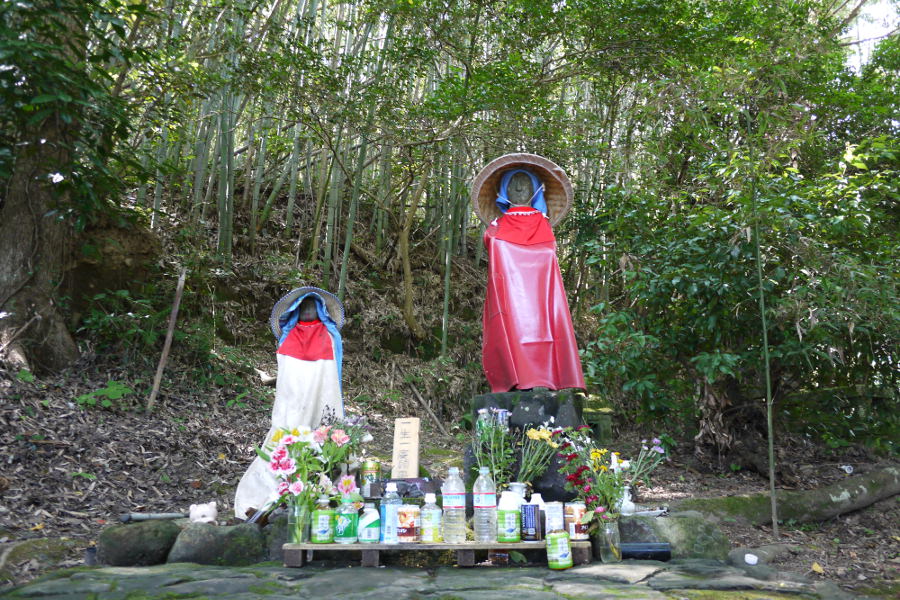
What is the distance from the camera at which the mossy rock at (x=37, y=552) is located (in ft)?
10.3

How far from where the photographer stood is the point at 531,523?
304 centimetres

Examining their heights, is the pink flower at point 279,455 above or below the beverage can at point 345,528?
above

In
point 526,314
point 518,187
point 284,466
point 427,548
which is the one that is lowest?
point 427,548

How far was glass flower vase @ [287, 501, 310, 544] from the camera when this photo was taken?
304cm

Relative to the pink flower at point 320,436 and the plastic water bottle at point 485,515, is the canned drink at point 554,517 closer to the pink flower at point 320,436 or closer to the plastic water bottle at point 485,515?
the plastic water bottle at point 485,515

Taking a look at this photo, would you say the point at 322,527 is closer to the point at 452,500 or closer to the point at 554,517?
the point at 452,500

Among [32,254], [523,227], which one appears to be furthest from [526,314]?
[32,254]

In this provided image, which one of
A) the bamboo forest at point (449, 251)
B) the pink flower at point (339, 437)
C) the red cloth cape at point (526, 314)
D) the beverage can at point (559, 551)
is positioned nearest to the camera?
the beverage can at point (559, 551)

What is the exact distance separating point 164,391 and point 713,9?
6.65 metres

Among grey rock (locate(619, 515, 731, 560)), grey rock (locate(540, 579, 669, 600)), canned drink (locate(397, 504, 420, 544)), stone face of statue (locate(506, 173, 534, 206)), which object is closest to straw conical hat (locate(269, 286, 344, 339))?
stone face of statue (locate(506, 173, 534, 206))

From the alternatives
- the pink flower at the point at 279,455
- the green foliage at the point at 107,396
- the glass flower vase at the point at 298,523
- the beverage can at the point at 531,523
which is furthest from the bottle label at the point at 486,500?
the green foliage at the point at 107,396

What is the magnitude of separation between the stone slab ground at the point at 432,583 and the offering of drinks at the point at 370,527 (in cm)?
13

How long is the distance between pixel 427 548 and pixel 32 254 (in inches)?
165

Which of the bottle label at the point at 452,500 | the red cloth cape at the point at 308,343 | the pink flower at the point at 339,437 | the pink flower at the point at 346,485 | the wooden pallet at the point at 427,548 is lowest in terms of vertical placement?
the wooden pallet at the point at 427,548
